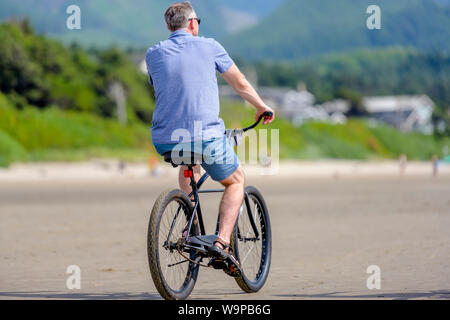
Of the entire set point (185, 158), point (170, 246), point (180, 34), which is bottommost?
point (170, 246)

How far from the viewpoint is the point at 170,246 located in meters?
5.65

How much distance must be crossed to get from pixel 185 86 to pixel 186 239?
1.01m

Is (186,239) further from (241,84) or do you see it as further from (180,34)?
(180,34)

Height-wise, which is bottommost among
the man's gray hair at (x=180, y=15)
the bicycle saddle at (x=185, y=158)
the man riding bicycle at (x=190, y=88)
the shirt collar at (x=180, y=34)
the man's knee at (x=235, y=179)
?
the man's knee at (x=235, y=179)

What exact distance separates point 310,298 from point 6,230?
22.7 ft

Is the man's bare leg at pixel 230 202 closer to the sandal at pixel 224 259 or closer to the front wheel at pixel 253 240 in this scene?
the sandal at pixel 224 259

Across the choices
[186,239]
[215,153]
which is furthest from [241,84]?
[186,239]

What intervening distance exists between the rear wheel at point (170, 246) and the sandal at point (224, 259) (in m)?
0.19

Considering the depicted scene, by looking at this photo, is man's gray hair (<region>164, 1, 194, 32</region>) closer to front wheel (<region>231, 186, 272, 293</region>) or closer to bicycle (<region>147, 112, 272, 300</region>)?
bicycle (<region>147, 112, 272, 300</region>)

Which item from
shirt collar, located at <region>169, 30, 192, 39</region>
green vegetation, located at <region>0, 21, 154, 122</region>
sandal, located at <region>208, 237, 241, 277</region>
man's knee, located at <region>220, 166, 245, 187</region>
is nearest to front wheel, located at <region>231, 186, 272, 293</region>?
sandal, located at <region>208, 237, 241, 277</region>

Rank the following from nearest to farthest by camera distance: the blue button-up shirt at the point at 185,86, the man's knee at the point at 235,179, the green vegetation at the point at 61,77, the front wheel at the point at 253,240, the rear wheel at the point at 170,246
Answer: the rear wheel at the point at 170,246 < the blue button-up shirt at the point at 185,86 < the man's knee at the point at 235,179 < the front wheel at the point at 253,240 < the green vegetation at the point at 61,77

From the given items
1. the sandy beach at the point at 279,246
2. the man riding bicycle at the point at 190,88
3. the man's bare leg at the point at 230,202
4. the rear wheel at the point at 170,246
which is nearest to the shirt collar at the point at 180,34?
the man riding bicycle at the point at 190,88

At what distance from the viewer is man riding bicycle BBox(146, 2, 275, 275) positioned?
555 centimetres

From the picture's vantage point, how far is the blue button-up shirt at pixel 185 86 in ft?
18.2
